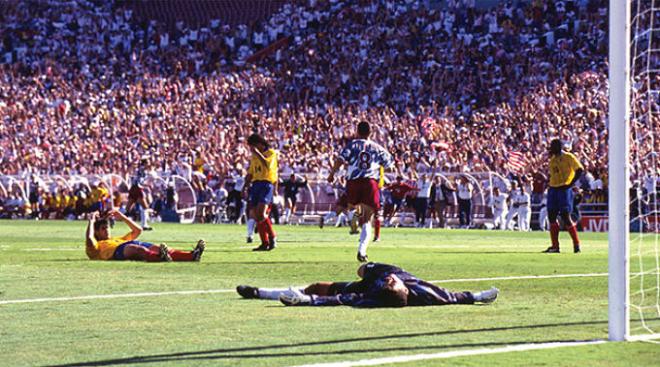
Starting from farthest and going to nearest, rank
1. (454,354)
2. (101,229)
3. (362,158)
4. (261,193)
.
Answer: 1. (261,193)
2. (362,158)
3. (101,229)
4. (454,354)

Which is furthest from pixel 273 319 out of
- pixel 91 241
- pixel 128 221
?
pixel 91 241

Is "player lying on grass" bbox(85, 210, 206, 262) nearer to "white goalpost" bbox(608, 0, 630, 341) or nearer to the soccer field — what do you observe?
the soccer field

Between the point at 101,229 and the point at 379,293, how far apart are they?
330 inches

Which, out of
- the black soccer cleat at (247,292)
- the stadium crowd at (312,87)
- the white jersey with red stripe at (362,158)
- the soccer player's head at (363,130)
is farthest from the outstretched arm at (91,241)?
the stadium crowd at (312,87)

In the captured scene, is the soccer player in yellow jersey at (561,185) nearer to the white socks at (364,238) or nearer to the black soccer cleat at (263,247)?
the white socks at (364,238)

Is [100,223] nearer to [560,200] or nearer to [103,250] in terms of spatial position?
[103,250]

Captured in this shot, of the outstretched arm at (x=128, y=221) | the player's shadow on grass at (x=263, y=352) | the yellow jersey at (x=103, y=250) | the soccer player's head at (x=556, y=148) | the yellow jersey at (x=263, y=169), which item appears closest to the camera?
the player's shadow on grass at (x=263, y=352)

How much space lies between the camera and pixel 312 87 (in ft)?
195

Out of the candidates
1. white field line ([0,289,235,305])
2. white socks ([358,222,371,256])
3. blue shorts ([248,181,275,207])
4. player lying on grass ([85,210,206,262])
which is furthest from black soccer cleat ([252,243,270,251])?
white field line ([0,289,235,305])

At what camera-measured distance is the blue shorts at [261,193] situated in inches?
930

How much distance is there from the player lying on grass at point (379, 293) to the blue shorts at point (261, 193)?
11778 millimetres

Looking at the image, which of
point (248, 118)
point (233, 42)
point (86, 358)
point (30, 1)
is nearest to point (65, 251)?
point (86, 358)

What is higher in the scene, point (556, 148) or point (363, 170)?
point (556, 148)

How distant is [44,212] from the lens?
52.9 meters
